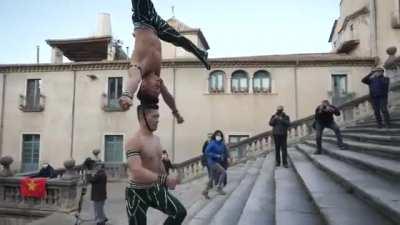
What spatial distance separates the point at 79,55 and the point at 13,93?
244 inches

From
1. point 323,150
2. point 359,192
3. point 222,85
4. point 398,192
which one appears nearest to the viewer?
point 398,192

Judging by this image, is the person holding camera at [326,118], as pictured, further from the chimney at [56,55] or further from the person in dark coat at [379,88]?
the chimney at [56,55]

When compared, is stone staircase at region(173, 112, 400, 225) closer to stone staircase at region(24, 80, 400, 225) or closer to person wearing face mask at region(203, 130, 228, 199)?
stone staircase at region(24, 80, 400, 225)

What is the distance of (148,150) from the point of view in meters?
3.34

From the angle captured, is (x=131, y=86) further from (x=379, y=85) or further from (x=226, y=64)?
(x=226, y=64)

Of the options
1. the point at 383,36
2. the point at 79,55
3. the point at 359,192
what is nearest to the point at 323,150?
the point at 359,192

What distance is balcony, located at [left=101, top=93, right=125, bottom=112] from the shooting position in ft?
82.4

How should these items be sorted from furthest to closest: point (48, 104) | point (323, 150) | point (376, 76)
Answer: point (48, 104) < point (323, 150) < point (376, 76)

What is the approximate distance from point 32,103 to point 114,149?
6.74 metres

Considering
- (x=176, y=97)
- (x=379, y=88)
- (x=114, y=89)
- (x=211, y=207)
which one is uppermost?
(x=114, y=89)

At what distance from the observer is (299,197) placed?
6.09 metres

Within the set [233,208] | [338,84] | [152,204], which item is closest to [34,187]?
[233,208]

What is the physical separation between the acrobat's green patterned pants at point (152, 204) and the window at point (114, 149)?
21.9 metres

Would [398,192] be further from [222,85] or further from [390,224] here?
[222,85]
